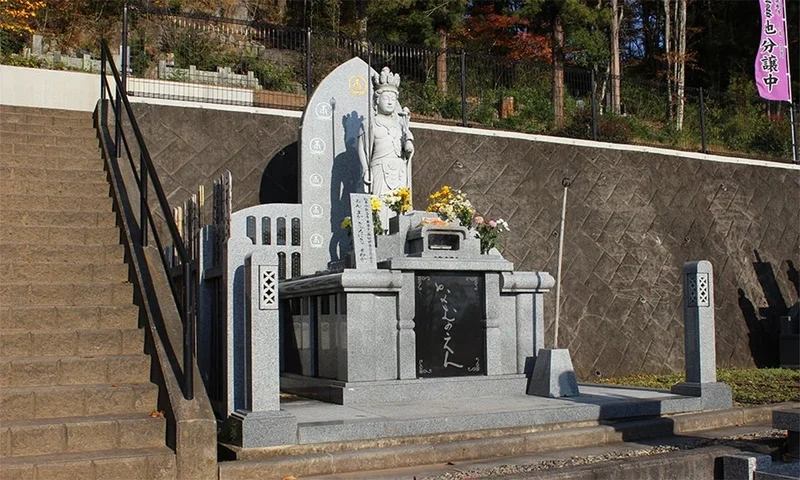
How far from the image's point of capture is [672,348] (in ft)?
48.3

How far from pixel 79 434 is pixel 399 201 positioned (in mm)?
5848

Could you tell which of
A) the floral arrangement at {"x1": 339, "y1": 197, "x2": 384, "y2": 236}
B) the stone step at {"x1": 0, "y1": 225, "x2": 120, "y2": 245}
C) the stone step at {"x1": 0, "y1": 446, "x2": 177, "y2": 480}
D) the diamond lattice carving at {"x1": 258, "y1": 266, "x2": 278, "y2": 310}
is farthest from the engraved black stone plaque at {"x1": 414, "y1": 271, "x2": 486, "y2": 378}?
the stone step at {"x1": 0, "y1": 446, "x2": 177, "y2": 480}

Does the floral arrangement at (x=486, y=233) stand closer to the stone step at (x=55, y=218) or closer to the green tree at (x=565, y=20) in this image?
the stone step at (x=55, y=218)

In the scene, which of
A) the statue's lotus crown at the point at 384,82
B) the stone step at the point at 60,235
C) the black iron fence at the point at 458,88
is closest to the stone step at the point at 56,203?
the stone step at the point at 60,235

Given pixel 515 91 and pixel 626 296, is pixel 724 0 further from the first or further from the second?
pixel 626 296

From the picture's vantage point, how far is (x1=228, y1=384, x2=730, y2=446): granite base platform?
6.43 meters

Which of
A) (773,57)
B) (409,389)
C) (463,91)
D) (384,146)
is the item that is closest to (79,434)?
(409,389)

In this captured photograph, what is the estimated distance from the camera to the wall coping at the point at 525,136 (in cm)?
1269

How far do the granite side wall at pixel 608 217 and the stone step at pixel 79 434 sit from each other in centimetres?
681

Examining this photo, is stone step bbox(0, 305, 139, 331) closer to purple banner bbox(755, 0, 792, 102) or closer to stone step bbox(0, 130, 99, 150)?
stone step bbox(0, 130, 99, 150)

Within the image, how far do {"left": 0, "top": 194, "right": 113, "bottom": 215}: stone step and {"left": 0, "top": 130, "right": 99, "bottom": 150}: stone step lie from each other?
1759mm

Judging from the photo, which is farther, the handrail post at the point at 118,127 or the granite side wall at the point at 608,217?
the granite side wall at the point at 608,217

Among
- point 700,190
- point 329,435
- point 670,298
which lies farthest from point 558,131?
point 329,435

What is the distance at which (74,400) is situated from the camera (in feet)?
18.8
